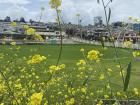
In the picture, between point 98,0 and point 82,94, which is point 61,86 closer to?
point 82,94

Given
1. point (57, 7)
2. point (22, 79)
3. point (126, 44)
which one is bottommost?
point (22, 79)

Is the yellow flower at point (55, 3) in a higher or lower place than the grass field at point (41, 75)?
higher

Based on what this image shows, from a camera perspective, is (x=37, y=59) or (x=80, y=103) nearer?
(x=37, y=59)

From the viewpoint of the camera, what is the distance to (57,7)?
103 inches

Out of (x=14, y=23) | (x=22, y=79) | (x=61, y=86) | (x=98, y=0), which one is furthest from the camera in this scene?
(x=22, y=79)

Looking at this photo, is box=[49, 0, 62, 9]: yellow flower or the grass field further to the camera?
the grass field

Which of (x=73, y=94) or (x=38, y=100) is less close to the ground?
(x=38, y=100)

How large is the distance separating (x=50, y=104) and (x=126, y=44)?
1.03 m

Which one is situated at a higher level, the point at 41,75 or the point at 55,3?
the point at 55,3

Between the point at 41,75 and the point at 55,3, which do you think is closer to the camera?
the point at 55,3

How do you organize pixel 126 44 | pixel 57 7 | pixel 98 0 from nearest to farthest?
1. pixel 98 0
2. pixel 57 7
3. pixel 126 44

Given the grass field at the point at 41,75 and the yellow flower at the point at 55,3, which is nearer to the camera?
the yellow flower at the point at 55,3

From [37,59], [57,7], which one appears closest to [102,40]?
[57,7]

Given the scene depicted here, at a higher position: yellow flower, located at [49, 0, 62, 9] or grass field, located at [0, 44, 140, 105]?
yellow flower, located at [49, 0, 62, 9]
